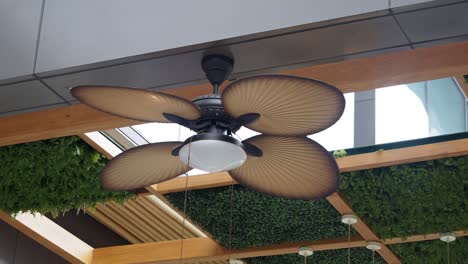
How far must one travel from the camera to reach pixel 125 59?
5.57 m

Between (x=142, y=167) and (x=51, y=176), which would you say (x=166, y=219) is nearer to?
(x=51, y=176)

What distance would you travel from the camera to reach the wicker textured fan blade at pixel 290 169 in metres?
5.06

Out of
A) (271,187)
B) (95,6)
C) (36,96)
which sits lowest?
(271,187)

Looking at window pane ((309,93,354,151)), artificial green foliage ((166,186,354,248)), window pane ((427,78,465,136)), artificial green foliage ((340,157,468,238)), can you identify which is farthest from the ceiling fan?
artificial green foliage ((166,186,354,248))

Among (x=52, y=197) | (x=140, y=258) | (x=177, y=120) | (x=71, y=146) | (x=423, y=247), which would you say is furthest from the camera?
(x=140, y=258)

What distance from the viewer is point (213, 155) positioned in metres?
4.96

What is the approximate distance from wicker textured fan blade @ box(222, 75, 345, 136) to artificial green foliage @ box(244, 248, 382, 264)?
4635 mm

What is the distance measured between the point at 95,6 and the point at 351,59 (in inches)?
59.6

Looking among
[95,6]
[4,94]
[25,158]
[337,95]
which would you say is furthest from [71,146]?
[337,95]

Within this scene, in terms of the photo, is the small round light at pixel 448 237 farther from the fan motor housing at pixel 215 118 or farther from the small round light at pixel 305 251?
the fan motor housing at pixel 215 118

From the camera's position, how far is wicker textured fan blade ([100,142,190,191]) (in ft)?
17.2

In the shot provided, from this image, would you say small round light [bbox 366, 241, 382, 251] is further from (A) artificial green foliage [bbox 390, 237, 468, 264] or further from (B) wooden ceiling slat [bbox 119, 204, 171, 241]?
(B) wooden ceiling slat [bbox 119, 204, 171, 241]

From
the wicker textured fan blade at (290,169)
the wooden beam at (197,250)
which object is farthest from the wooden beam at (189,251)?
the wicker textured fan blade at (290,169)

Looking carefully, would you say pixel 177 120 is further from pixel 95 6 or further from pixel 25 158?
pixel 25 158
